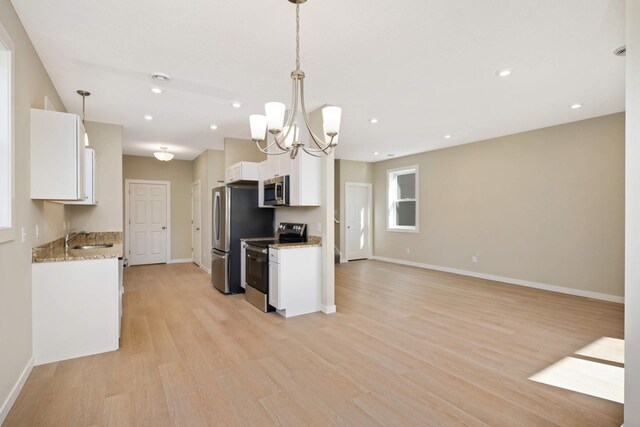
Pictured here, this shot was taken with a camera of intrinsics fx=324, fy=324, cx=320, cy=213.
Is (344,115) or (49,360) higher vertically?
(344,115)

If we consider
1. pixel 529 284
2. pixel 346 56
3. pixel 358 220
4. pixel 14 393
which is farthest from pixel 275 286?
pixel 358 220

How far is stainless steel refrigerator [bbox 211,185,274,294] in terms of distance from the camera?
494 cm

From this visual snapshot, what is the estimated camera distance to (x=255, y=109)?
167 inches

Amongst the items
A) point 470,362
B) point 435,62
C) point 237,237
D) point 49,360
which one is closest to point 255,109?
point 237,237

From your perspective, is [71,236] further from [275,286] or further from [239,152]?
[275,286]

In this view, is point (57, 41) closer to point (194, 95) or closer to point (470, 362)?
point (194, 95)

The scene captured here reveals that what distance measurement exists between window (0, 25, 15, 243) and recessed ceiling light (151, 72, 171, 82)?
3.85 ft

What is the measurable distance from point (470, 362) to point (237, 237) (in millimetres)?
3517

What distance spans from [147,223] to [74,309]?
5.33m

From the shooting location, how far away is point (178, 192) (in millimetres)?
8047

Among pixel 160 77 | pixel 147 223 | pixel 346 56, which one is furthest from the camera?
pixel 147 223

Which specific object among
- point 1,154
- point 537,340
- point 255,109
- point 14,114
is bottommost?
point 537,340

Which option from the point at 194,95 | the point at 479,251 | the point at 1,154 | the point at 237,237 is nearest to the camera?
the point at 1,154

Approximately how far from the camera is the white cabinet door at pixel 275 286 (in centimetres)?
384
